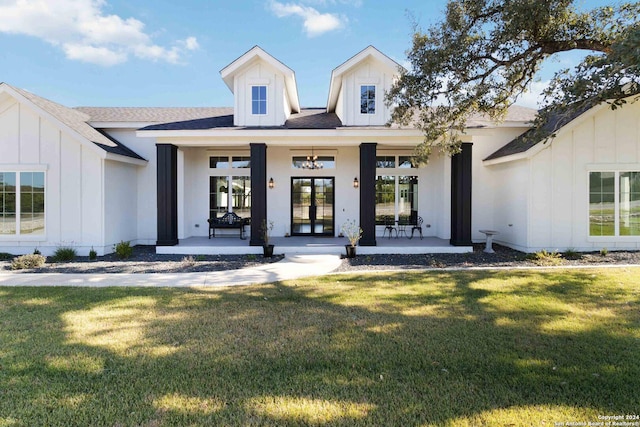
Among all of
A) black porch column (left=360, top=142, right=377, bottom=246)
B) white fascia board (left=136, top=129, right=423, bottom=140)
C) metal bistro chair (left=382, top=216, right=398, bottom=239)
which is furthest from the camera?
metal bistro chair (left=382, top=216, right=398, bottom=239)

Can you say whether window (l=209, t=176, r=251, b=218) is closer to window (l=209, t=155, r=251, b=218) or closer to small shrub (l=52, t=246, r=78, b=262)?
window (l=209, t=155, r=251, b=218)

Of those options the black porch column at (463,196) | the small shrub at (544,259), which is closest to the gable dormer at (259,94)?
the black porch column at (463,196)

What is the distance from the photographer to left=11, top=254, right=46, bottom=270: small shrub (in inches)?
340

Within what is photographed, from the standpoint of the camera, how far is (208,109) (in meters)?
15.5

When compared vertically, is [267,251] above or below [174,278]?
above

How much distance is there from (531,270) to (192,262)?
8717 mm

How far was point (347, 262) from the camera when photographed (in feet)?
31.6

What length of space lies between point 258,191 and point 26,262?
6290 mm

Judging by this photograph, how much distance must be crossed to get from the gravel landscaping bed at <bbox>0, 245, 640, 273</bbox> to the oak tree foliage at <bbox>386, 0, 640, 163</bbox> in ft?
10.7

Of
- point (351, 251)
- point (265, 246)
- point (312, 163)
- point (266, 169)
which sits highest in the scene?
point (312, 163)

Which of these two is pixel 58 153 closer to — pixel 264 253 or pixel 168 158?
pixel 168 158

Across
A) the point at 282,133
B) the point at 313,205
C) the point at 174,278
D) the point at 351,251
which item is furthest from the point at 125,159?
the point at 351,251

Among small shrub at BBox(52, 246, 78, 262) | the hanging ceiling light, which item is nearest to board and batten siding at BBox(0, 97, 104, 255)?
small shrub at BBox(52, 246, 78, 262)

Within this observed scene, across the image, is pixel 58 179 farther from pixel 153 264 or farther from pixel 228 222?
pixel 228 222
